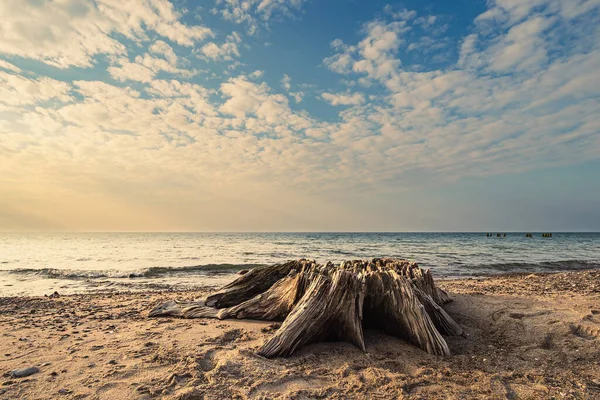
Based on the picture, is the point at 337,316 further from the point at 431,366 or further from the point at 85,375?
the point at 85,375

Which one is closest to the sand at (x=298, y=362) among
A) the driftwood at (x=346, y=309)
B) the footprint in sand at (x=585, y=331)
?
the footprint in sand at (x=585, y=331)

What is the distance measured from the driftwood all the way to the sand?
0.71 ft

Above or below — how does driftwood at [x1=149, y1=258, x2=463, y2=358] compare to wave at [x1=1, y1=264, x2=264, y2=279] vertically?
above

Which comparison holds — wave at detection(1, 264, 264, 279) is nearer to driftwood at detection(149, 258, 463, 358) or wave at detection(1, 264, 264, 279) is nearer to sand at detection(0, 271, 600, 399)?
sand at detection(0, 271, 600, 399)

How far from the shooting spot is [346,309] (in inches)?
204

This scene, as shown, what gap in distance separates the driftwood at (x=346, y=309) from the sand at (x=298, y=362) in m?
0.22

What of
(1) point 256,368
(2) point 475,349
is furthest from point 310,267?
(2) point 475,349

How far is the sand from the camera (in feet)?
12.3

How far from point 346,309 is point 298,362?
3.75ft

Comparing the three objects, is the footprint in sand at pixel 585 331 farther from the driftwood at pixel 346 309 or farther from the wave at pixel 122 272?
the wave at pixel 122 272

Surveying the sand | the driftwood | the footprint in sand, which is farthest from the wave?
the footprint in sand

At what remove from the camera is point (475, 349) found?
16.6 feet

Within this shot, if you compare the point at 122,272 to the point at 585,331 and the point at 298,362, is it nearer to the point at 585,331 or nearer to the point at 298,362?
the point at 298,362

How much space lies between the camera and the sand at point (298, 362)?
374cm
